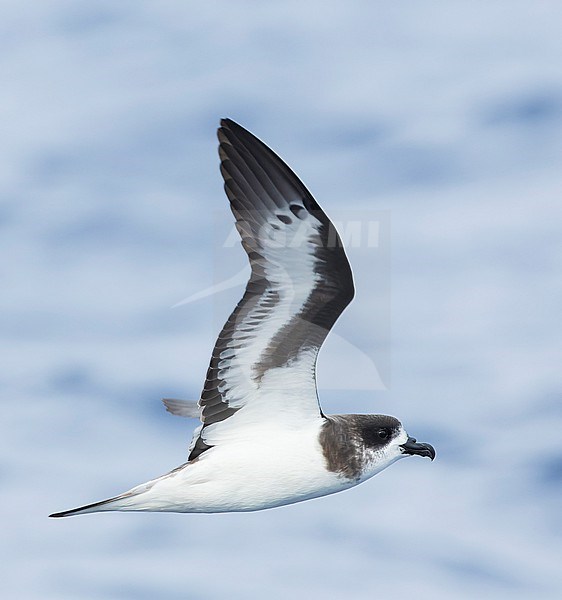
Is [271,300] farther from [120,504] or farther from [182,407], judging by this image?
[182,407]

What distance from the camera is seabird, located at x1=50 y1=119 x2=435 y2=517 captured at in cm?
1317

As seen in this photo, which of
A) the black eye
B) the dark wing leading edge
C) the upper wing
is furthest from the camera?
the upper wing

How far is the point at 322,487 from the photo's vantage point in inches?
556

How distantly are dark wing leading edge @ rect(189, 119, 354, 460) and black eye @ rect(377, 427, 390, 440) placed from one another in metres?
0.75

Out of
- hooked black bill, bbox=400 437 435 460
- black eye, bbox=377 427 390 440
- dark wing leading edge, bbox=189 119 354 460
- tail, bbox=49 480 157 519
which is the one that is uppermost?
dark wing leading edge, bbox=189 119 354 460

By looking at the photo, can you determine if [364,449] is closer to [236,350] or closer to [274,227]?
[236,350]

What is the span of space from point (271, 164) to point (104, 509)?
12.8ft

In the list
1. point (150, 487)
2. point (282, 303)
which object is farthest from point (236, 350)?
point (150, 487)

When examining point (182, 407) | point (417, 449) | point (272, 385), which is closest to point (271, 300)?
point (272, 385)

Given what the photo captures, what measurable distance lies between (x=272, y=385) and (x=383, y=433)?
1410 mm

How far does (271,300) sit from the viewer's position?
1355 centimetres

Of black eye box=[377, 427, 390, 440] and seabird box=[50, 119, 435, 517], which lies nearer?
seabird box=[50, 119, 435, 517]

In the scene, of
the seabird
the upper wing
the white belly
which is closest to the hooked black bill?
the seabird

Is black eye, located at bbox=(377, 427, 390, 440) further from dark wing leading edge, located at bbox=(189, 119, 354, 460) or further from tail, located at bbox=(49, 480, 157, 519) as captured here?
tail, located at bbox=(49, 480, 157, 519)
